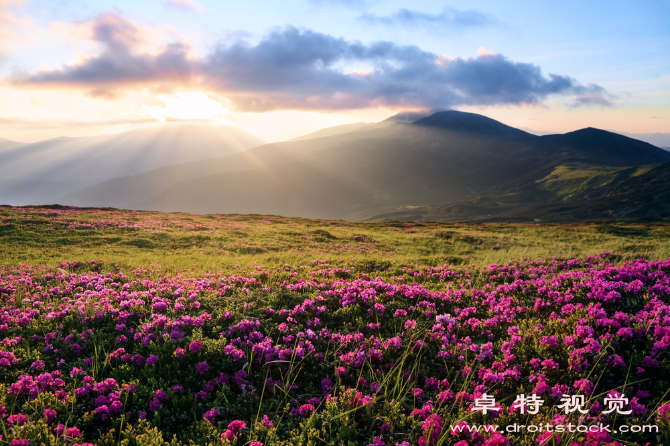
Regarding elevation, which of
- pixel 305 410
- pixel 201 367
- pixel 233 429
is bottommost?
pixel 305 410

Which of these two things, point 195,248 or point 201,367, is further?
point 195,248

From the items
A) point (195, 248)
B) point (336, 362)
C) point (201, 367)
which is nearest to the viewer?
point (201, 367)

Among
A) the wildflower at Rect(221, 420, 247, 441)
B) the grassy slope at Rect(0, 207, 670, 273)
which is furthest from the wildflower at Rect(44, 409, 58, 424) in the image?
the grassy slope at Rect(0, 207, 670, 273)

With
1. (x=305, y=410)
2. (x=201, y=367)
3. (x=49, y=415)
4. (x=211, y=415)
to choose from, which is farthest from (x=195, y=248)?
(x=305, y=410)

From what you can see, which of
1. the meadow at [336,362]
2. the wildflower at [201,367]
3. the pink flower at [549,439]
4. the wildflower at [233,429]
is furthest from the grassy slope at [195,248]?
the pink flower at [549,439]

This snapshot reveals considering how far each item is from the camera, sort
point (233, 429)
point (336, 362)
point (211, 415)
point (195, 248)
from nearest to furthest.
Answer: point (233, 429) → point (211, 415) → point (336, 362) → point (195, 248)

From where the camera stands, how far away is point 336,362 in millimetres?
6180

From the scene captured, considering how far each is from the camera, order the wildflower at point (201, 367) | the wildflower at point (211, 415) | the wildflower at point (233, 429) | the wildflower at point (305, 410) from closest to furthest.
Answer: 1. the wildflower at point (233, 429)
2. the wildflower at point (211, 415)
3. the wildflower at point (305, 410)
4. the wildflower at point (201, 367)

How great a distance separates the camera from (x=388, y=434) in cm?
450

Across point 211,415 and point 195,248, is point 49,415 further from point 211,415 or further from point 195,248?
point 195,248

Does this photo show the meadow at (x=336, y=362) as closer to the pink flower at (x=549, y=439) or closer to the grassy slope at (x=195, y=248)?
the pink flower at (x=549, y=439)

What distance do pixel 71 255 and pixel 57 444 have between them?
19.2 metres

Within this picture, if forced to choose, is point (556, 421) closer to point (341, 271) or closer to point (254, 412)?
point (254, 412)

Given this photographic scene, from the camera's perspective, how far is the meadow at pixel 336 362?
14.7 ft
